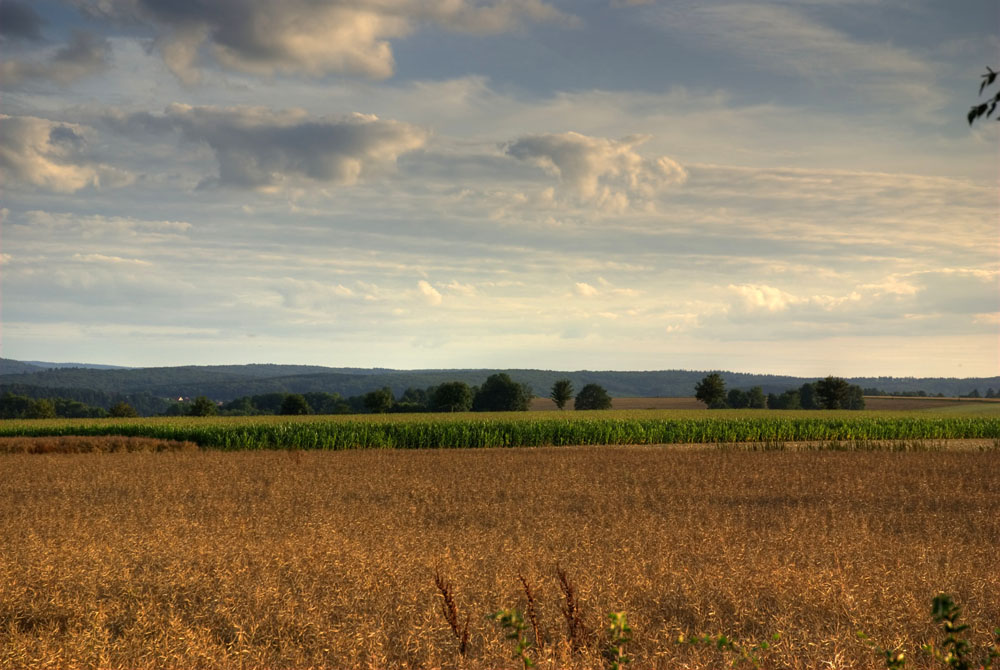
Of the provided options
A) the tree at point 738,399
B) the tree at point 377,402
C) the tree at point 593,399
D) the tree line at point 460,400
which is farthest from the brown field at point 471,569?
the tree at point 738,399

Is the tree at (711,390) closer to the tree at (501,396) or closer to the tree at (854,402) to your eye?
the tree at (501,396)

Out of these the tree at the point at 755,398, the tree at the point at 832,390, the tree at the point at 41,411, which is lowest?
the tree at the point at 41,411

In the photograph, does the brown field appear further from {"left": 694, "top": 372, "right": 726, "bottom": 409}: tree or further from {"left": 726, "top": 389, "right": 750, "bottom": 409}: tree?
{"left": 726, "top": 389, "right": 750, "bottom": 409}: tree

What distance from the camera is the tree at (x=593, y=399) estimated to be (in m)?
150

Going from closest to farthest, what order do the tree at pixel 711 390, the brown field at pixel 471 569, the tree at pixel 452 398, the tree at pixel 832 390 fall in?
the brown field at pixel 471 569 → the tree at pixel 832 390 → the tree at pixel 452 398 → the tree at pixel 711 390

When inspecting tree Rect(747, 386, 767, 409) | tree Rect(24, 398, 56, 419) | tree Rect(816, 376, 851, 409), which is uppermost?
tree Rect(816, 376, 851, 409)

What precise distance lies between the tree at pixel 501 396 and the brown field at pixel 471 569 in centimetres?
10707

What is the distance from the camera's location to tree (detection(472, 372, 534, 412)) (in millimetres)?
132000

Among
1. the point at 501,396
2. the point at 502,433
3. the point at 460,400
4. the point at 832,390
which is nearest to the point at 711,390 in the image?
the point at 832,390

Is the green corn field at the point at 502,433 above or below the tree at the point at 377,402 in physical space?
above

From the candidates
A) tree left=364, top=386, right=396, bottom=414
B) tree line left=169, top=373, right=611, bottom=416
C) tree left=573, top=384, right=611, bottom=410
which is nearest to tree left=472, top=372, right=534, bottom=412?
tree line left=169, top=373, right=611, bottom=416

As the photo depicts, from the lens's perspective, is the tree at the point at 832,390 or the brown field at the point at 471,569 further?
the tree at the point at 832,390

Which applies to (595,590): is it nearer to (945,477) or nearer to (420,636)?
(420,636)

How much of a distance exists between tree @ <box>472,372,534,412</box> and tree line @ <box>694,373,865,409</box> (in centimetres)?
2805
